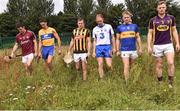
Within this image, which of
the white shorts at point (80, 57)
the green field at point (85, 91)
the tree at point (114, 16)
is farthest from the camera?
the tree at point (114, 16)

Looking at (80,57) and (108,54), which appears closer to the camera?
(108,54)

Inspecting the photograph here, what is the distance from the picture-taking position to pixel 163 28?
9828 mm

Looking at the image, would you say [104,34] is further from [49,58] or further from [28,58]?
[28,58]

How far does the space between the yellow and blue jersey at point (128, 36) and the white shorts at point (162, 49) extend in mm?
791

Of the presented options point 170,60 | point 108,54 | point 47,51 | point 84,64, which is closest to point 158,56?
point 170,60

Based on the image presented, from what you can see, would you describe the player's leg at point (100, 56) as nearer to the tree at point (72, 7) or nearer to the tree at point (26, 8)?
the tree at point (26, 8)

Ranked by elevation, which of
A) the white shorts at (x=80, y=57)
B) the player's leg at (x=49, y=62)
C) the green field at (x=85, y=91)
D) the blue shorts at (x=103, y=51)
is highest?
the blue shorts at (x=103, y=51)

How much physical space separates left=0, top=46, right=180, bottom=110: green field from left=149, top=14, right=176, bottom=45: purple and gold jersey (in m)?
0.90

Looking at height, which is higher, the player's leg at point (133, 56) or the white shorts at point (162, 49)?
the white shorts at point (162, 49)

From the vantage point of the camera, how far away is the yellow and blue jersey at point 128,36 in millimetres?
10664

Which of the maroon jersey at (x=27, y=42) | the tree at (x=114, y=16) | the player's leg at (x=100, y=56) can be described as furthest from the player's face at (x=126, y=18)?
the tree at (x=114, y=16)

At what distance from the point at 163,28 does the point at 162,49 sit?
1.63ft

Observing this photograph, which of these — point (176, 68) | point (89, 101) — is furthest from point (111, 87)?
point (176, 68)

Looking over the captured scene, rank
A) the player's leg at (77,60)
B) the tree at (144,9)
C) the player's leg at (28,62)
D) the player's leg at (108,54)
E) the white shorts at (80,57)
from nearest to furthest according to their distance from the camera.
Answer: the player's leg at (108,54)
the white shorts at (80,57)
the player's leg at (77,60)
the player's leg at (28,62)
the tree at (144,9)
